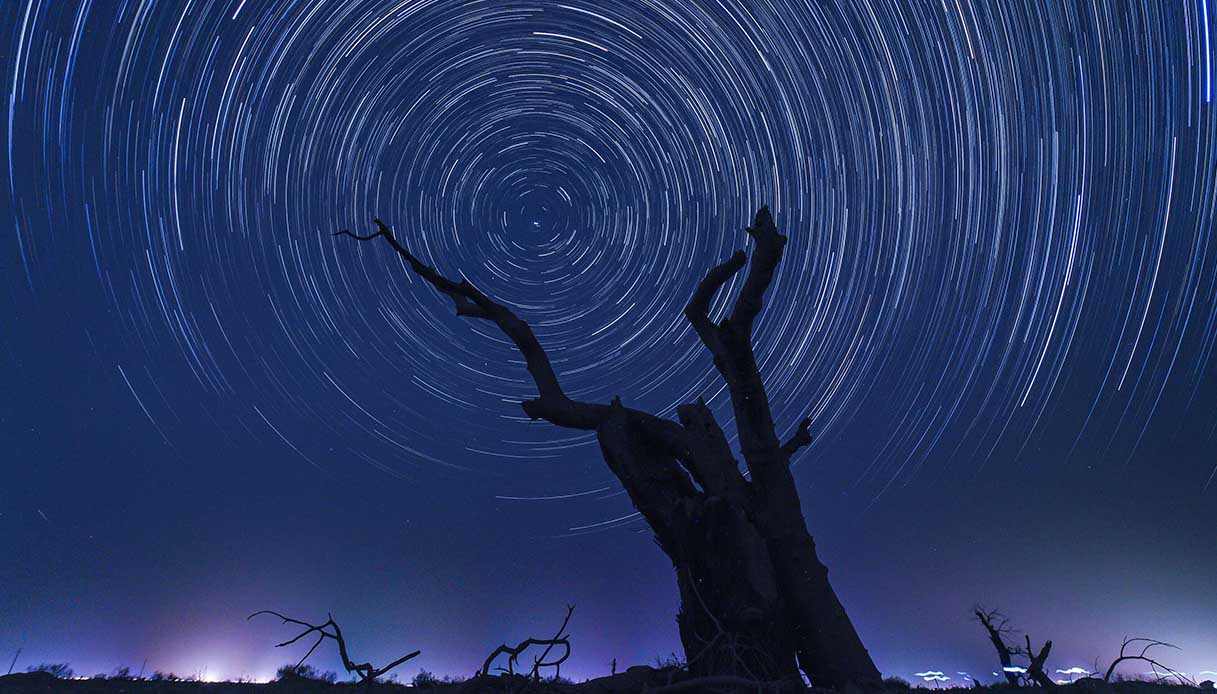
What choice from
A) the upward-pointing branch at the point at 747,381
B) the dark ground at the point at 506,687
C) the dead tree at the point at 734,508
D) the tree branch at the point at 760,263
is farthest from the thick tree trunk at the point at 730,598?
the tree branch at the point at 760,263

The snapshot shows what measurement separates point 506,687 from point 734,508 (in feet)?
7.47

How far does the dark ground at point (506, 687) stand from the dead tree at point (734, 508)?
37 cm

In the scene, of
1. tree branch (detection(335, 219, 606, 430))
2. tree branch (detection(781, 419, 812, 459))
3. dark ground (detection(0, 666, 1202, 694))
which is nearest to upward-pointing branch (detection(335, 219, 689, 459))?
tree branch (detection(335, 219, 606, 430))

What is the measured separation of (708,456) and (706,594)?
1.25 metres

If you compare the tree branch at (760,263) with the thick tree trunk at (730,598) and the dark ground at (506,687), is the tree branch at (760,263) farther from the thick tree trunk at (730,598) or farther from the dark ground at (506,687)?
the dark ground at (506,687)

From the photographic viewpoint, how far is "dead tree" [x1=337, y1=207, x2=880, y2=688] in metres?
4.77

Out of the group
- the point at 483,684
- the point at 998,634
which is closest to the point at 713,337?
the point at 483,684

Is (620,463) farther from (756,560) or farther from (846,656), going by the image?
(846,656)

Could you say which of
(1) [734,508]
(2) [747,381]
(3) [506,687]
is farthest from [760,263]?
(3) [506,687]

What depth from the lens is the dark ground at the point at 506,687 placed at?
3832 mm

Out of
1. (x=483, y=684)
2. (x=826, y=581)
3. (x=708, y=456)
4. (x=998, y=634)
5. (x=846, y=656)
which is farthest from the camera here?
(x=998, y=634)

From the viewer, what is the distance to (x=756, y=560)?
495cm

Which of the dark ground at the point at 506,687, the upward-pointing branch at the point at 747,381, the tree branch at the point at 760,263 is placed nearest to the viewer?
the dark ground at the point at 506,687

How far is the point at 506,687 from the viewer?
3.92 metres
